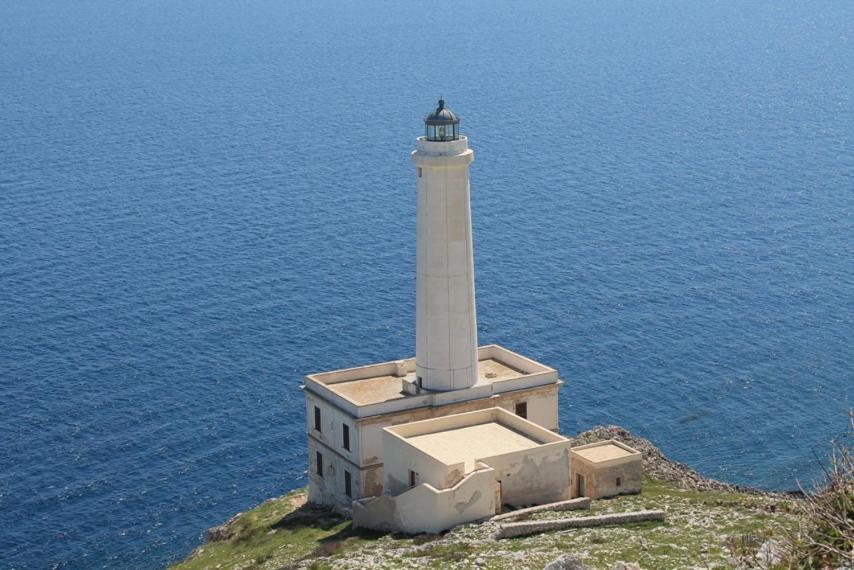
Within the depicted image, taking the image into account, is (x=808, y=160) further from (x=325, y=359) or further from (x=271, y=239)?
(x=325, y=359)

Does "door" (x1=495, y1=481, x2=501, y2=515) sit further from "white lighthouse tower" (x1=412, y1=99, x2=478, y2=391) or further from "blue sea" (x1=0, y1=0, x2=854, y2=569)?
"blue sea" (x1=0, y1=0, x2=854, y2=569)

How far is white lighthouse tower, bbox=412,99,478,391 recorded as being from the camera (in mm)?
54281

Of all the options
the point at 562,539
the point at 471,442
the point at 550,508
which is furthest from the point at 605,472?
the point at 562,539

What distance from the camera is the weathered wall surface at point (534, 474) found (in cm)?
5056

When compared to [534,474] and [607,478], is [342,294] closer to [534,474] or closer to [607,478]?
[607,478]

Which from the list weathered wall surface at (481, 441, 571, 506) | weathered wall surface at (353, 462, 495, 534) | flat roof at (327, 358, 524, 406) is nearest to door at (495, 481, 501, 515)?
weathered wall surface at (481, 441, 571, 506)

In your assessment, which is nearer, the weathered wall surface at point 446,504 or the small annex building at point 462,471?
the weathered wall surface at point 446,504

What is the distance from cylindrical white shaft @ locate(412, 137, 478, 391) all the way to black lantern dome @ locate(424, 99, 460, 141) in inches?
19.1

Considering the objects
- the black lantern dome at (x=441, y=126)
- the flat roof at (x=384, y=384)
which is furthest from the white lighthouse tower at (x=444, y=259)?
the flat roof at (x=384, y=384)

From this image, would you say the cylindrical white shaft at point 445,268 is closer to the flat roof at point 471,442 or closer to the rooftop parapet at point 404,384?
the rooftop parapet at point 404,384

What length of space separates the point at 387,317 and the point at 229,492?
2652cm

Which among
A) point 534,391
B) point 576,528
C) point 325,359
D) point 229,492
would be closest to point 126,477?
point 229,492

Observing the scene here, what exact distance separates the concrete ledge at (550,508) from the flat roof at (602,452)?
11.1 feet

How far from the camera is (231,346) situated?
3504 inches
